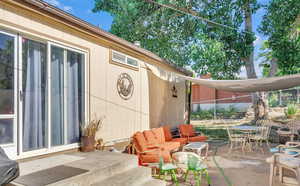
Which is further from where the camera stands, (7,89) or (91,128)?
(91,128)

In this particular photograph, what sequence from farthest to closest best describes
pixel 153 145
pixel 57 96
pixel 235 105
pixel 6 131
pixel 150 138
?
pixel 235 105, pixel 150 138, pixel 153 145, pixel 57 96, pixel 6 131

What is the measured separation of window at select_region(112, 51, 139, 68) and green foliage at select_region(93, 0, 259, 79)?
3.54 metres

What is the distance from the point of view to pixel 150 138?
17.0 ft

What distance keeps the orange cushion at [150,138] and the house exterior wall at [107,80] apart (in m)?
0.53

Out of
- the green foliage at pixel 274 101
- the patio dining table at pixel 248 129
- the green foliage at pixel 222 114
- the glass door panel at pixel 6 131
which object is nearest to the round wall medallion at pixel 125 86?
the glass door panel at pixel 6 131

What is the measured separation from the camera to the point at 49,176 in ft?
8.60

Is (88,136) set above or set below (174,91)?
below

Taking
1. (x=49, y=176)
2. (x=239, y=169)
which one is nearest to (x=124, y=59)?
(x=49, y=176)

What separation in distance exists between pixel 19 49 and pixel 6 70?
1.30ft

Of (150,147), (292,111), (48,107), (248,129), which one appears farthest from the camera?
(292,111)

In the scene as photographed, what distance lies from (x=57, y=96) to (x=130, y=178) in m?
1.98

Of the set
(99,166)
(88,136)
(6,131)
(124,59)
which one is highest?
(124,59)

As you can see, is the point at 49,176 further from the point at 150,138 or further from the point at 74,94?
the point at 150,138

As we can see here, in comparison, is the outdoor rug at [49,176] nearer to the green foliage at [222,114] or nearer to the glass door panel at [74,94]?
the glass door panel at [74,94]
